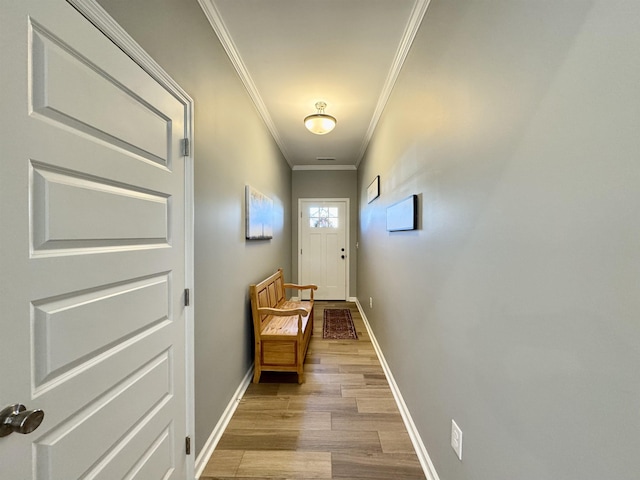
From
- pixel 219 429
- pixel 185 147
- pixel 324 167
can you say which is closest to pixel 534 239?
pixel 185 147

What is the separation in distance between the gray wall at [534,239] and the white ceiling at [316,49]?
40 centimetres

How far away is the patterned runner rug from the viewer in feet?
11.8

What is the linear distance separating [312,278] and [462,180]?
14.7 ft

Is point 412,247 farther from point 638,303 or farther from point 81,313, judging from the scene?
point 81,313

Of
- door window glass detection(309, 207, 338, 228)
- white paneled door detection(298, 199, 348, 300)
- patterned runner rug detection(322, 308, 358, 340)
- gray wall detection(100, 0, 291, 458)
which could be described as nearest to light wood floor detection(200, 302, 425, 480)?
gray wall detection(100, 0, 291, 458)

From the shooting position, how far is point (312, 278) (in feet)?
18.1

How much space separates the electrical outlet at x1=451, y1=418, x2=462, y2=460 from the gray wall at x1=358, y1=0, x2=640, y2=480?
44 mm

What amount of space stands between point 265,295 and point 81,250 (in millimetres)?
2074

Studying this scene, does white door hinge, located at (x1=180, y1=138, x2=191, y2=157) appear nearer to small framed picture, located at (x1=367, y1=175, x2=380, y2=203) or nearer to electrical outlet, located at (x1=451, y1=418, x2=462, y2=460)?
electrical outlet, located at (x1=451, y1=418, x2=462, y2=460)

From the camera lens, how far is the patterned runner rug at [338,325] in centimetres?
361

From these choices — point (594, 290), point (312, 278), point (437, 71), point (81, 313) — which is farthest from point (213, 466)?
point (312, 278)

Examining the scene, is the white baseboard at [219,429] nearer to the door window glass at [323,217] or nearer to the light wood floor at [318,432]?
the light wood floor at [318,432]

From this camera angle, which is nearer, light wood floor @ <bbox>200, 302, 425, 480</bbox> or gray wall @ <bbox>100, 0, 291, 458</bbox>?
gray wall @ <bbox>100, 0, 291, 458</bbox>

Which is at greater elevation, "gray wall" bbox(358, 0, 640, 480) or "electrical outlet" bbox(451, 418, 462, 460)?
"gray wall" bbox(358, 0, 640, 480)
